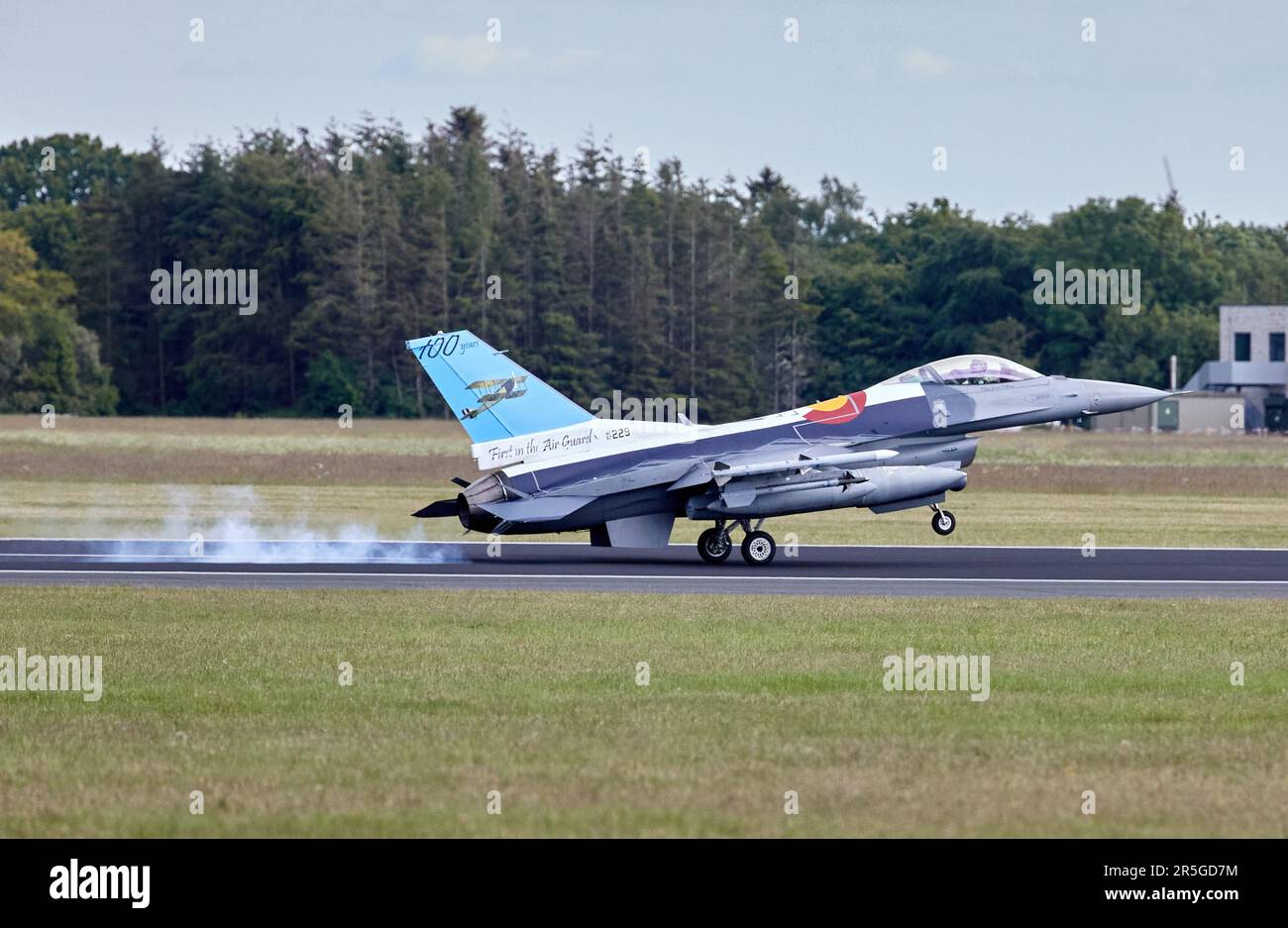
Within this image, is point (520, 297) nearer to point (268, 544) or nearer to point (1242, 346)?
point (1242, 346)

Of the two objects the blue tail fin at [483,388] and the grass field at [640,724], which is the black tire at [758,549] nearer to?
the blue tail fin at [483,388]

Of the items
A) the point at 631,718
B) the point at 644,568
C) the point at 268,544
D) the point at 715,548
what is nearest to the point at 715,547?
the point at 715,548

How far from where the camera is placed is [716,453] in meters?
27.4

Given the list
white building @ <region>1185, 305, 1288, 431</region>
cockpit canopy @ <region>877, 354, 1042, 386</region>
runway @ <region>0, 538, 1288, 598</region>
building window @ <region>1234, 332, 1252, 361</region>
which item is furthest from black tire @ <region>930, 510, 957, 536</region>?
building window @ <region>1234, 332, 1252, 361</region>

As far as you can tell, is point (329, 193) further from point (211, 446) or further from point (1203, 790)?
point (1203, 790)

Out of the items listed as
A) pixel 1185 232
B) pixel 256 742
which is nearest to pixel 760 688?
pixel 256 742

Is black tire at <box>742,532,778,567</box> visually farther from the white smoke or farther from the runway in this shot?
the white smoke

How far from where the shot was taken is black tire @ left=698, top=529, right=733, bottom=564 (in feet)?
92.0

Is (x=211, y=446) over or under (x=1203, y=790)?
over

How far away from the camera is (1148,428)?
285ft

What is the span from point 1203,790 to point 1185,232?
109 m

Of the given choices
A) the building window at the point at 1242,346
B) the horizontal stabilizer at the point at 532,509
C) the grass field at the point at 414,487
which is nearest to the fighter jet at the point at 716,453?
the horizontal stabilizer at the point at 532,509

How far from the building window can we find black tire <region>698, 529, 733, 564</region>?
2767 inches
